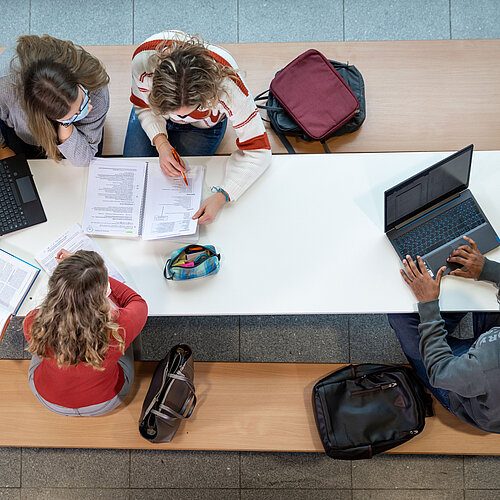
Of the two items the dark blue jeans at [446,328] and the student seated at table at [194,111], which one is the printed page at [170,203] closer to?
the student seated at table at [194,111]

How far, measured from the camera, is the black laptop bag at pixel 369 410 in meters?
1.91

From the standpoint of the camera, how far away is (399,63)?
2031 mm

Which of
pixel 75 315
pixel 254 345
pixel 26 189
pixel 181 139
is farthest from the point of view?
pixel 254 345

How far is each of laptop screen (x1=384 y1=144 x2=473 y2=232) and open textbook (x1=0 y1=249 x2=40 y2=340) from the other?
4.18 feet

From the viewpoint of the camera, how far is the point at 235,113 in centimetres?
171

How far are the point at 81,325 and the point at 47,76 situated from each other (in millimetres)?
804

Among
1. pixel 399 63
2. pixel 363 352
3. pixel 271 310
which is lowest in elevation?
pixel 363 352

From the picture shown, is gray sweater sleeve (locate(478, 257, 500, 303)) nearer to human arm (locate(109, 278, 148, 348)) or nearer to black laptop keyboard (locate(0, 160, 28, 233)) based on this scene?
human arm (locate(109, 278, 148, 348))

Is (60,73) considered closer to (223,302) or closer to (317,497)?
(223,302)

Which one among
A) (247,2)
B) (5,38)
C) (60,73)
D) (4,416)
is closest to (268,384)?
(4,416)

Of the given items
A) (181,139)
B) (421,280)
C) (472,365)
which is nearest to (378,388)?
(472,365)

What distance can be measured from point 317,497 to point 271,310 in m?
1.21

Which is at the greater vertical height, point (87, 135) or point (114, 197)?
point (87, 135)

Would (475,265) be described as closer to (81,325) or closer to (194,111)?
(194,111)
